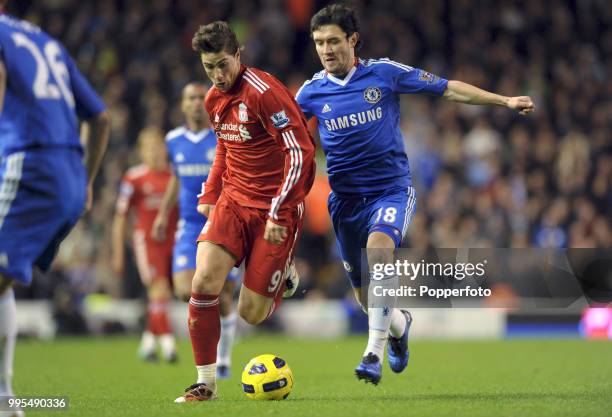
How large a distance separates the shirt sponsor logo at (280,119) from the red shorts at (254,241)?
62 cm

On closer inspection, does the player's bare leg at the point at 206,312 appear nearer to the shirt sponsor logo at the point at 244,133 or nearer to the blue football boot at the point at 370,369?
the shirt sponsor logo at the point at 244,133

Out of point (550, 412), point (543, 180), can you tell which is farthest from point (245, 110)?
point (543, 180)

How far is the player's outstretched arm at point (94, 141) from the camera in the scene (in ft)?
20.6

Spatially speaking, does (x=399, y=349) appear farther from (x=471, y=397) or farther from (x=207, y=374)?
(x=207, y=374)

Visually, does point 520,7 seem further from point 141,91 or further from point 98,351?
point 98,351


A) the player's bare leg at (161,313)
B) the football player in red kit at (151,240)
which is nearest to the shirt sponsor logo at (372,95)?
the football player in red kit at (151,240)

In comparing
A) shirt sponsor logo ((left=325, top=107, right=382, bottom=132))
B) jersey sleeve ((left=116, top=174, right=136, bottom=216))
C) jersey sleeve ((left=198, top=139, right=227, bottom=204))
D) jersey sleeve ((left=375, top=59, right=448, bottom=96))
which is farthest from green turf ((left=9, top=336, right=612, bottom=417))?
jersey sleeve ((left=375, top=59, right=448, bottom=96))

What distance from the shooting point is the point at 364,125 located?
27.2 ft

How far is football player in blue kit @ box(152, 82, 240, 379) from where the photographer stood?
1045 centimetres

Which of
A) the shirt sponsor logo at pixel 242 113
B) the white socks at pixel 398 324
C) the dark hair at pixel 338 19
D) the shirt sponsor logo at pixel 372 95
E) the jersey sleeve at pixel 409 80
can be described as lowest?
the white socks at pixel 398 324

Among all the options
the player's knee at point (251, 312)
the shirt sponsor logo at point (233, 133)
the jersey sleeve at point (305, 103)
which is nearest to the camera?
the shirt sponsor logo at point (233, 133)

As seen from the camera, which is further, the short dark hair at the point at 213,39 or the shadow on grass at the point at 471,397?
the shadow on grass at the point at 471,397

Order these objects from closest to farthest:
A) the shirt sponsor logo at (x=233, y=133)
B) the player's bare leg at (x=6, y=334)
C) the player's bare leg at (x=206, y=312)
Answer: the player's bare leg at (x=6, y=334) < the player's bare leg at (x=206, y=312) < the shirt sponsor logo at (x=233, y=133)

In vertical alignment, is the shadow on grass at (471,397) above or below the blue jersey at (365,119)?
below
